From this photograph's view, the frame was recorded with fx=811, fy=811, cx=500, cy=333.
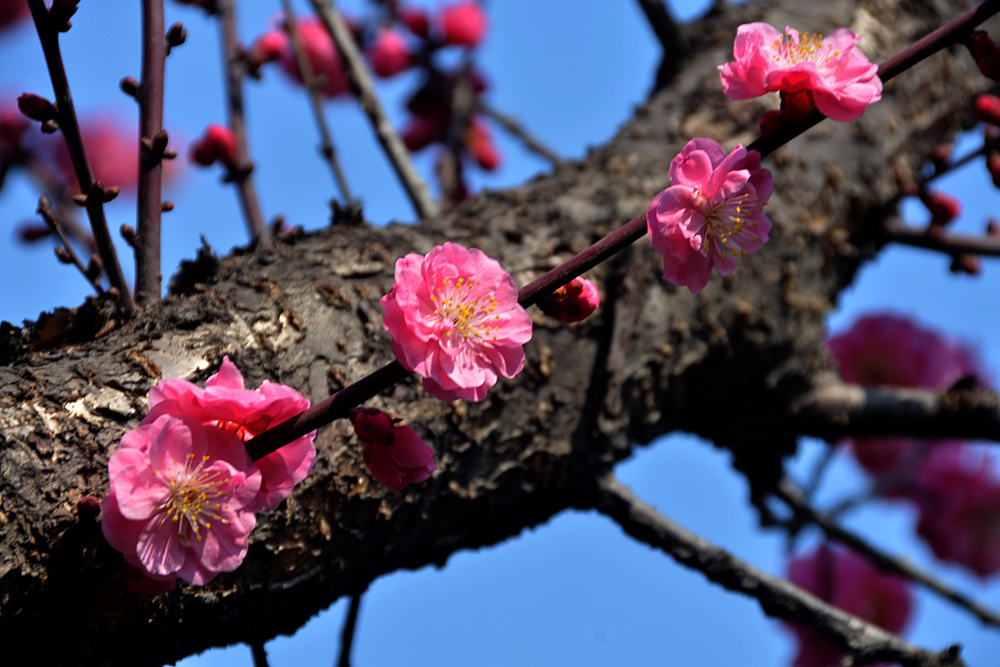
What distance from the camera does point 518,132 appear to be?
2.52 meters

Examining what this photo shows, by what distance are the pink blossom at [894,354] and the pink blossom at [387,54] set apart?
65.8 inches

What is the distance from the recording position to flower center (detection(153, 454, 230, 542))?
71 centimetres

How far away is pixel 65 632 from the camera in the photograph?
0.80m

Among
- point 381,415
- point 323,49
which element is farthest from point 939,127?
point 323,49

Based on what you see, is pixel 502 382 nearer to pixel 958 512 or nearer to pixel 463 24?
pixel 463 24

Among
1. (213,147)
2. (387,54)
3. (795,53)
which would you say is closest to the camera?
(795,53)

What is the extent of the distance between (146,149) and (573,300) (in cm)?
56

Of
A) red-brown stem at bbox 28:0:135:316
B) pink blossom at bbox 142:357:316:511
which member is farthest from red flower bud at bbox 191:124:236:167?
pink blossom at bbox 142:357:316:511

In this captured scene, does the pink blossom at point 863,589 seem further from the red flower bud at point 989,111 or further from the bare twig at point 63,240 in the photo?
the bare twig at point 63,240

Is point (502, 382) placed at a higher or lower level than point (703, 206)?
higher

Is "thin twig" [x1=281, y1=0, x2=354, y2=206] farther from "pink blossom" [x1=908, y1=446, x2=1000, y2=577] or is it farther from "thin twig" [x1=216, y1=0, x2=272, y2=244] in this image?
"pink blossom" [x1=908, y1=446, x2=1000, y2=577]

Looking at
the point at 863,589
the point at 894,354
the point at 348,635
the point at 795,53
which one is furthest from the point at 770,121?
the point at 863,589

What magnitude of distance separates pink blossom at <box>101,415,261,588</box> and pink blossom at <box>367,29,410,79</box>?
2174 millimetres

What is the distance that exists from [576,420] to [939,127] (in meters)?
1.25
